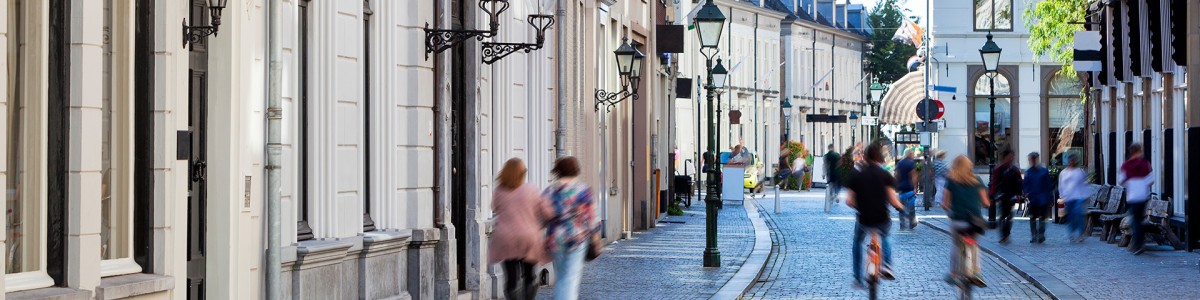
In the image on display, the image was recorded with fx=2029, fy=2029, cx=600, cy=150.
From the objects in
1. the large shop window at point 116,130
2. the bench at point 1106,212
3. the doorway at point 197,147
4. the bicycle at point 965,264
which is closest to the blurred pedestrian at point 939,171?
the bench at point 1106,212

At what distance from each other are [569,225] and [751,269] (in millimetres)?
9031

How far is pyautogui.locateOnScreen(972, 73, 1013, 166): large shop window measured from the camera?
60281mm

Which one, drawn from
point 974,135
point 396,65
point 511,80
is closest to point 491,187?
point 511,80

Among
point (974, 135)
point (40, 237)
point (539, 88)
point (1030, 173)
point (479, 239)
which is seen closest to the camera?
point (40, 237)

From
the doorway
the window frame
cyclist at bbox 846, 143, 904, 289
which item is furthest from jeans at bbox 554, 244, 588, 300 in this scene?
the window frame

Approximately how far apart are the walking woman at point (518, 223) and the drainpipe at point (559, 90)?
9.09 m

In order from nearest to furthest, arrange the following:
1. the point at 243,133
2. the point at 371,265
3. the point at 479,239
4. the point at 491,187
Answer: the point at 243,133 < the point at 371,265 < the point at 479,239 < the point at 491,187

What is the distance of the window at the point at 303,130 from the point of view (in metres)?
13.3

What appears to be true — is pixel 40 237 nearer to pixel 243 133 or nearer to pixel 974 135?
pixel 243 133

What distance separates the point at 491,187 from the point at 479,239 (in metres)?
1.35

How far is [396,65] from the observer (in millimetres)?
14914

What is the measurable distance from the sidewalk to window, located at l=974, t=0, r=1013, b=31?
30644mm

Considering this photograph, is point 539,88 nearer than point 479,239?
No

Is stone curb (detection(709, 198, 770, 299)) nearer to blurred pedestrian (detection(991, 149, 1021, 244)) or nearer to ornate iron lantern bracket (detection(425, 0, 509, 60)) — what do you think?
blurred pedestrian (detection(991, 149, 1021, 244))
